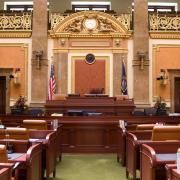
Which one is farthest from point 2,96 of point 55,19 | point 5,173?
point 5,173

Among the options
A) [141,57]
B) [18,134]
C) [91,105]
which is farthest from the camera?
[141,57]

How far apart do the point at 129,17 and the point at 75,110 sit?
18.2 feet

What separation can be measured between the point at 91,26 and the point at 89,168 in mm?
8323

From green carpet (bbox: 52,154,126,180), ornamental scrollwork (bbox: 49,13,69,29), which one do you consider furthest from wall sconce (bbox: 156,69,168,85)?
green carpet (bbox: 52,154,126,180)

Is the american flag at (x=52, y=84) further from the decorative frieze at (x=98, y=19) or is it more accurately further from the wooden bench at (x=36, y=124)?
the wooden bench at (x=36, y=124)

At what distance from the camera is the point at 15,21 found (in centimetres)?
1507

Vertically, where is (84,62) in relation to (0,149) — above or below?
above

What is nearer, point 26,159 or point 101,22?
point 26,159

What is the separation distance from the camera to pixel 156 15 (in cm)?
1509

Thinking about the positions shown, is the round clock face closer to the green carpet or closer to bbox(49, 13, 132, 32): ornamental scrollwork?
bbox(49, 13, 132, 32): ornamental scrollwork

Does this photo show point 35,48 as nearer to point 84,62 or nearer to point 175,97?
point 84,62

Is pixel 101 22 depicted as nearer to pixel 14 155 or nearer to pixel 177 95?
pixel 177 95

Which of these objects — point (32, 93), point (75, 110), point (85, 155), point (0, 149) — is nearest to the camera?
point (0, 149)

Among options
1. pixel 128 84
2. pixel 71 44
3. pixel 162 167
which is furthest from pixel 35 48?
pixel 162 167
